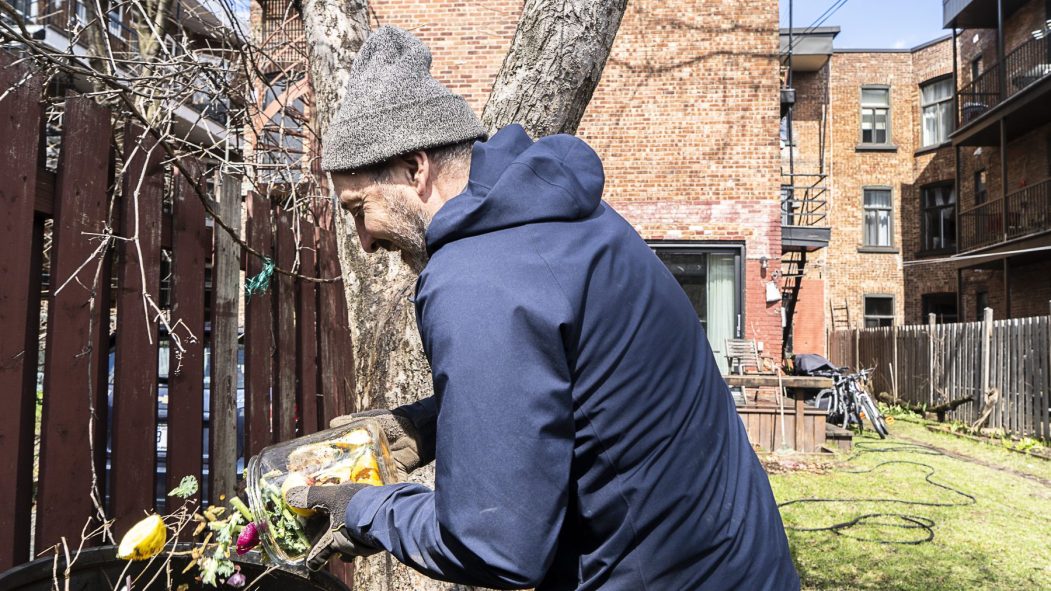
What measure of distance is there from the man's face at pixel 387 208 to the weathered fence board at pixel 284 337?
214 centimetres

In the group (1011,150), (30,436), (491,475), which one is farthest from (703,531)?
(1011,150)

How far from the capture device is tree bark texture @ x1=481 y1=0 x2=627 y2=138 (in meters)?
2.52

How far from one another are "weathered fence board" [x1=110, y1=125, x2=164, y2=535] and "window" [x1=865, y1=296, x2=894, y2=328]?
2412 centimetres

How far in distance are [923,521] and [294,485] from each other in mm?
6331

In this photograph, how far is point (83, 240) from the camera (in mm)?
2195

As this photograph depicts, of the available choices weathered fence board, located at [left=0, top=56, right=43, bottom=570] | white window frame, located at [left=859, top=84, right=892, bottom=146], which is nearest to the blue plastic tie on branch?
weathered fence board, located at [left=0, top=56, right=43, bottom=570]

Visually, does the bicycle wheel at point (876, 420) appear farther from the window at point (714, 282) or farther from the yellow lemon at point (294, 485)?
the yellow lemon at point (294, 485)

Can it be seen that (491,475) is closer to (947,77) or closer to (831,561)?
(831,561)

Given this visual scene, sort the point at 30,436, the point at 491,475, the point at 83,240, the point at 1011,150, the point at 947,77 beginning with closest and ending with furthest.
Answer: the point at 491,475, the point at 30,436, the point at 83,240, the point at 1011,150, the point at 947,77

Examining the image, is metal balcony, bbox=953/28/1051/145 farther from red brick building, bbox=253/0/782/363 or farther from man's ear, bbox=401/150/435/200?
man's ear, bbox=401/150/435/200

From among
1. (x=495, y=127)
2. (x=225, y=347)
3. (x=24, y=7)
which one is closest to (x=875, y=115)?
(x=24, y=7)

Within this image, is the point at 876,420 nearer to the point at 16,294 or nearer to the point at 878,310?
the point at 16,294

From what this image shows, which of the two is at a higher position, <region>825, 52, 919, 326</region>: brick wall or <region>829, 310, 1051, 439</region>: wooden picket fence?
<region>825, 52, 919, 326</region>: brick wall

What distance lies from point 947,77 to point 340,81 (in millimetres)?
25703
